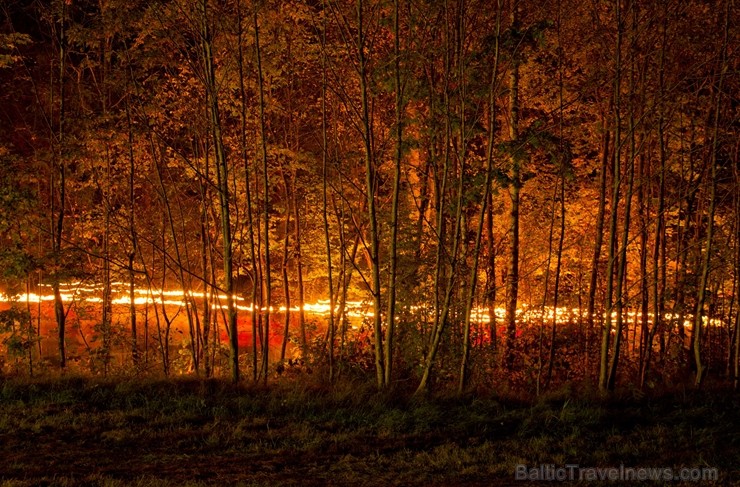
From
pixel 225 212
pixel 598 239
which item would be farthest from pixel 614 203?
pixel 225 212

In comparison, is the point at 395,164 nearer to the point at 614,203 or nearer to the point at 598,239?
the point at 614,203

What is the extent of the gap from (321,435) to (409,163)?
21.4 feet

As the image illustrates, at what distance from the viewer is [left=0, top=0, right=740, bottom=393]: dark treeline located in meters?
8.57

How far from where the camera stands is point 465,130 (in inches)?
324

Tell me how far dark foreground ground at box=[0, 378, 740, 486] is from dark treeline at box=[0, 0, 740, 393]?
150 cm

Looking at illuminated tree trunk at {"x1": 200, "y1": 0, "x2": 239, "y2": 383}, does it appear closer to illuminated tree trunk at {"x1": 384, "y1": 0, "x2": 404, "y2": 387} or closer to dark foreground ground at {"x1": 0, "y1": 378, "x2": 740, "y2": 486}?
dark foreground ground at {"x1": 0, "y1": 378, "x2": 740, "y2": 486}

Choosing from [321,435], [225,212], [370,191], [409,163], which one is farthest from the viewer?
[409,163]

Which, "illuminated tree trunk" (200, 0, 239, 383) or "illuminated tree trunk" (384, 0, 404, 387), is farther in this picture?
"illuminated tree trunk" (200, 0, 239, 383)

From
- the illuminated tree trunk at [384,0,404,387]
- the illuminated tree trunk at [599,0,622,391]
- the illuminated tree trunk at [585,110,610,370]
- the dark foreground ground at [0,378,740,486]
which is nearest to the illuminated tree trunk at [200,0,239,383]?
the dark foreground ground at [0,378,740,486]

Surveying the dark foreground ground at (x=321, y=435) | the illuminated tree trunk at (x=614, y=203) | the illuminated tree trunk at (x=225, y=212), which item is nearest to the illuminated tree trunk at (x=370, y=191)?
the dark foreground ground at (x=321, y=435)

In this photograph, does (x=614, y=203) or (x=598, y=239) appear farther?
(x=598, y=239)

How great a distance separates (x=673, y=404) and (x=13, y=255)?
391 inches

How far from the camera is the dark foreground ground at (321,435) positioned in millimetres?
4941

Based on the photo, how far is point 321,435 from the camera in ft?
19.6
